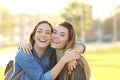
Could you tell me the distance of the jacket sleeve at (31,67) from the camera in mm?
3605

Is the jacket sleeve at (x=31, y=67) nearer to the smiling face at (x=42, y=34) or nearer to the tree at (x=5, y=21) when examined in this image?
the smiling face at (x=42, y=34)

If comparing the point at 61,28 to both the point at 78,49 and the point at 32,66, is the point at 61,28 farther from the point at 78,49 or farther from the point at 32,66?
the point at 32,66

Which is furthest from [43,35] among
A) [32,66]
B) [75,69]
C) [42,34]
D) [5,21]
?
[5,21]

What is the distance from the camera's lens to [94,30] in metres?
70.8

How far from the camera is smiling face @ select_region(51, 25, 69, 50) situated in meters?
3.66

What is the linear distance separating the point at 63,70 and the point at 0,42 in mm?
60310

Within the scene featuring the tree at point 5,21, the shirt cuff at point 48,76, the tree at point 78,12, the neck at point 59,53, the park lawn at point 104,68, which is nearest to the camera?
the shirt cuff at point 48,76

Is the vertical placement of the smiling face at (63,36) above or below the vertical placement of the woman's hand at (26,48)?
above

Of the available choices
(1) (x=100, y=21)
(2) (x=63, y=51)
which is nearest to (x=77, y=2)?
(1) (x=100, y=21)

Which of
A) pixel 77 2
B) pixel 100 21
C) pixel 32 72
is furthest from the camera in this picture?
pixel 100 21

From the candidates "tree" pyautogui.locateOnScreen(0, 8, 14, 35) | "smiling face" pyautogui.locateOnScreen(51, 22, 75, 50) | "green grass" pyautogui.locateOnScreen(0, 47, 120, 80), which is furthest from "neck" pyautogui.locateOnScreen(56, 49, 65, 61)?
"tree" pyautogui.locateOnScreen(0, 8, 14, 35)

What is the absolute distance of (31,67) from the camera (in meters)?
3.64

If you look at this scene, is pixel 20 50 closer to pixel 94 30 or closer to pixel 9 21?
pixel 9 21

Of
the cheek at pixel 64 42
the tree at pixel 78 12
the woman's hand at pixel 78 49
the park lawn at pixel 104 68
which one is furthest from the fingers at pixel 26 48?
the tree at pixel 78 12
